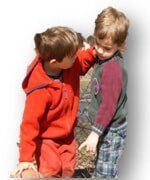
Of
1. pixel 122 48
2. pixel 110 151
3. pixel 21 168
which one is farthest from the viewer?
pixel 110 151

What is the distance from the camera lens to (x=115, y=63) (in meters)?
2.86

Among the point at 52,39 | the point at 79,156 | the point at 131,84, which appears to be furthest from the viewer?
the point at 79,156

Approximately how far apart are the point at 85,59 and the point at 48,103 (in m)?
0.26

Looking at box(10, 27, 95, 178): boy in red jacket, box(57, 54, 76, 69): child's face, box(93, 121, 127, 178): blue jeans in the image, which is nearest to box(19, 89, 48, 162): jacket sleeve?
box(10, 27, 95, 178): boy in red jacket

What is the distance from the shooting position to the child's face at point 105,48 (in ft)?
9.27

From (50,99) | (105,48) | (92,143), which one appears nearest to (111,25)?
(105,48)

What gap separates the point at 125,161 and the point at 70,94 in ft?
1.36

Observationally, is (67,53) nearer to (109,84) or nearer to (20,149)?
(109,84)

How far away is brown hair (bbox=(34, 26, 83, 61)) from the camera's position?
2758 millimetres

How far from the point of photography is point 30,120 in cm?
278

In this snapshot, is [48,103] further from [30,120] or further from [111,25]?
[111,25]

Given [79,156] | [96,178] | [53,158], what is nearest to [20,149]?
[53,158]

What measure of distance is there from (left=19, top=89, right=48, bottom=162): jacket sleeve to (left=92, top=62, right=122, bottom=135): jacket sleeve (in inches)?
9.2

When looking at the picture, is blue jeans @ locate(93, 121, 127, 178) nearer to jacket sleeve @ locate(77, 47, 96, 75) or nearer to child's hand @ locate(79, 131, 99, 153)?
child's hand @ locate(79, 131, 99, 153)
